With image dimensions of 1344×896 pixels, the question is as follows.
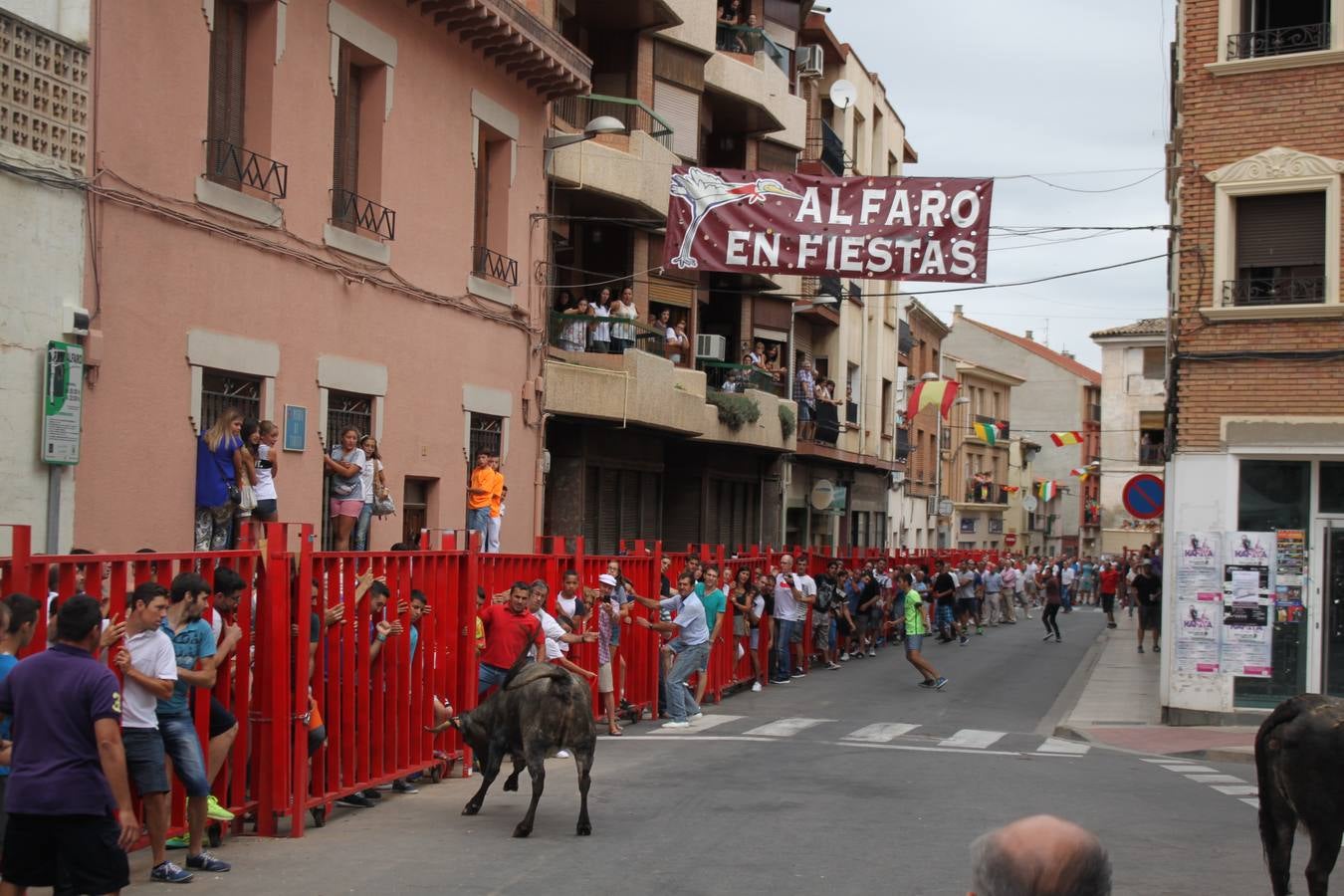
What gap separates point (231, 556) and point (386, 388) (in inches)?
364

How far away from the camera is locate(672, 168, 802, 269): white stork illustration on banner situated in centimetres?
1798

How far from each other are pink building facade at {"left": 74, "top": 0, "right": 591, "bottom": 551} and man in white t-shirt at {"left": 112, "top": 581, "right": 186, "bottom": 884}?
5576 mm

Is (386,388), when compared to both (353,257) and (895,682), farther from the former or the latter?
(895,682)

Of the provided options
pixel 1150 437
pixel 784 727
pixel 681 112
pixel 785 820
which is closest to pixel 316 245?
pixel 784 727

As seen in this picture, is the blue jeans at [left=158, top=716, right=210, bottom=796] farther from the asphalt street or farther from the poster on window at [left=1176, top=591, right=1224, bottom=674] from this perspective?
the poster on window at [left=1176, top=591, right=1224, bottom=674]

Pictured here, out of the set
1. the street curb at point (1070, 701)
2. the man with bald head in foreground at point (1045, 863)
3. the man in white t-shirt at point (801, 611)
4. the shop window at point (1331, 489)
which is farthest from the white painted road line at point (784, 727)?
the man with bald head in foreground at point (1045, 863)

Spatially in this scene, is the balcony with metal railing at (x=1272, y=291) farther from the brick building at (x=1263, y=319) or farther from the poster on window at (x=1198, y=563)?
the poster on window at (x=1198, y=563)

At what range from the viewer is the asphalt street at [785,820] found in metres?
9.27

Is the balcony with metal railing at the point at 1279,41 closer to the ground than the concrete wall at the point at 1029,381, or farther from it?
closer to the ground

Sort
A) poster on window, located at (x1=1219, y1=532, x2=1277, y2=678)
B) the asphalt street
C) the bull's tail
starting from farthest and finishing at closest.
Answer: poster on window, located at (x1=1219, y1=532, x2=1277, y2=678) → the asphalt street → the bull's tail

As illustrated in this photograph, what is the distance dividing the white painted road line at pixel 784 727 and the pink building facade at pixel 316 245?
527 centimetres

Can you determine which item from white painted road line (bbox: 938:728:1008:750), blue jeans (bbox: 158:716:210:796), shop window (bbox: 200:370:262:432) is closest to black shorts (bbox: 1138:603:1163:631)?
white painted road line (bbox: 938:728:1008:750)

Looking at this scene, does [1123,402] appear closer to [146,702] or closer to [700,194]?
[700,194]

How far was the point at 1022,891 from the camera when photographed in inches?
→ 126
